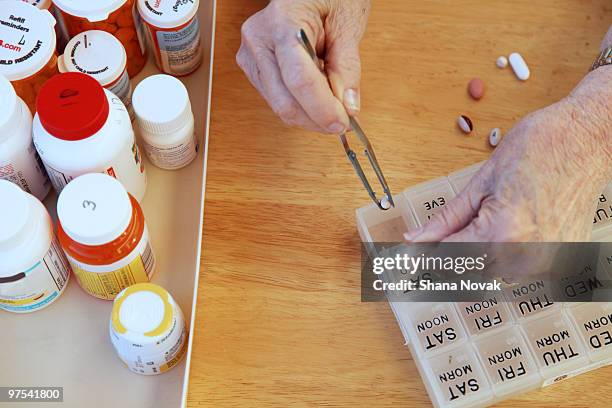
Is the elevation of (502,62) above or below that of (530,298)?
above

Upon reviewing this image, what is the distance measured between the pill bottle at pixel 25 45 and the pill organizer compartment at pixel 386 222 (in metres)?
0.39

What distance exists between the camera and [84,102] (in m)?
0.71

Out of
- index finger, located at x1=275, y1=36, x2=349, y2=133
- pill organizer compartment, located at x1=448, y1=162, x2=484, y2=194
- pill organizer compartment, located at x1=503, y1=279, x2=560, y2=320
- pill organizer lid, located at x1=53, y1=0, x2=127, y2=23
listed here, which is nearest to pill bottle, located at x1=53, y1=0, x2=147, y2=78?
pill organizer lid, located at x1=53, y1=0, x2=127, y2=23

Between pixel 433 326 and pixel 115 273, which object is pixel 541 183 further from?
pixel 115 273

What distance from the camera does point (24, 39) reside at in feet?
2.53

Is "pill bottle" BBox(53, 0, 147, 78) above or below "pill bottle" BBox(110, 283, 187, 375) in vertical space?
above

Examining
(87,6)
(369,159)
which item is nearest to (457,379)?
(369,159)

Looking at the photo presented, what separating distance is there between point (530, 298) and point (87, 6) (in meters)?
0.60

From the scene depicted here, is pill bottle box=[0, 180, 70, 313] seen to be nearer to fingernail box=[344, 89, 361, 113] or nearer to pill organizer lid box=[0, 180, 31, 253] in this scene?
pill organizer lid box=[0, 180, 31, 253]

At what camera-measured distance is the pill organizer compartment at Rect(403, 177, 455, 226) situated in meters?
0.83

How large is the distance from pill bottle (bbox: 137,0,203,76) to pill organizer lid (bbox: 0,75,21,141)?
19 centimetres

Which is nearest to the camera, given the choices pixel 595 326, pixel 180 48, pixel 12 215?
pixel 12 215

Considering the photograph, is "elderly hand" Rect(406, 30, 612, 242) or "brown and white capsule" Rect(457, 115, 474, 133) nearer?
"elderly hand" Rect(406, 30, 612, 242)

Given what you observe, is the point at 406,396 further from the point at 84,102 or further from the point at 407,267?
the point at 84,102
